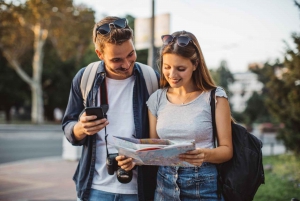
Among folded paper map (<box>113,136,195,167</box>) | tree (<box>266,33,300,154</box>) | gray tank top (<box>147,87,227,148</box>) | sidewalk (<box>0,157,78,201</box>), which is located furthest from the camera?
tree (<box>266,33,300,154</box>)

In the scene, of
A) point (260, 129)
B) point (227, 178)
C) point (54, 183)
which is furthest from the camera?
point (260, 129)

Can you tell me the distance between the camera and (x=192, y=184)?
2.09 m

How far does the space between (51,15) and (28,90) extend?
44.0 feet

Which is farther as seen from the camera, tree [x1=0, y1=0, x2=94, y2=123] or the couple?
tree [x1=0, y1=0, x2=94, y2=123]

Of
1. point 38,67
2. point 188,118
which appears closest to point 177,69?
point 188,118

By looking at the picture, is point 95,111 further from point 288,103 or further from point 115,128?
point 288,103

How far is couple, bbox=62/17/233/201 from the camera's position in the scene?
2.10 metres

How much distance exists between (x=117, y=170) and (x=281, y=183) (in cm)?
547

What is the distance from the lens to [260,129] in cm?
2659

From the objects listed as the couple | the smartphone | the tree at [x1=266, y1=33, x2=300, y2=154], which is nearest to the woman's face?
the couple

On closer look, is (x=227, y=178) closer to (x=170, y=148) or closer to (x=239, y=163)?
(x=239, y=163)

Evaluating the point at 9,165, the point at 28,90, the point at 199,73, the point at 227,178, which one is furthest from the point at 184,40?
the point at 28,90

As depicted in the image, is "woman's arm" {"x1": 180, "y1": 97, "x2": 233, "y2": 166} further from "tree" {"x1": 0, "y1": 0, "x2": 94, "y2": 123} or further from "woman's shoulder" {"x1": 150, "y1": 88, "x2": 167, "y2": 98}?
"tree" {"x1": 0, "y1": 0, "x2": 94, "y2": 123}

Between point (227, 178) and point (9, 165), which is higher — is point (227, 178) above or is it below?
above
